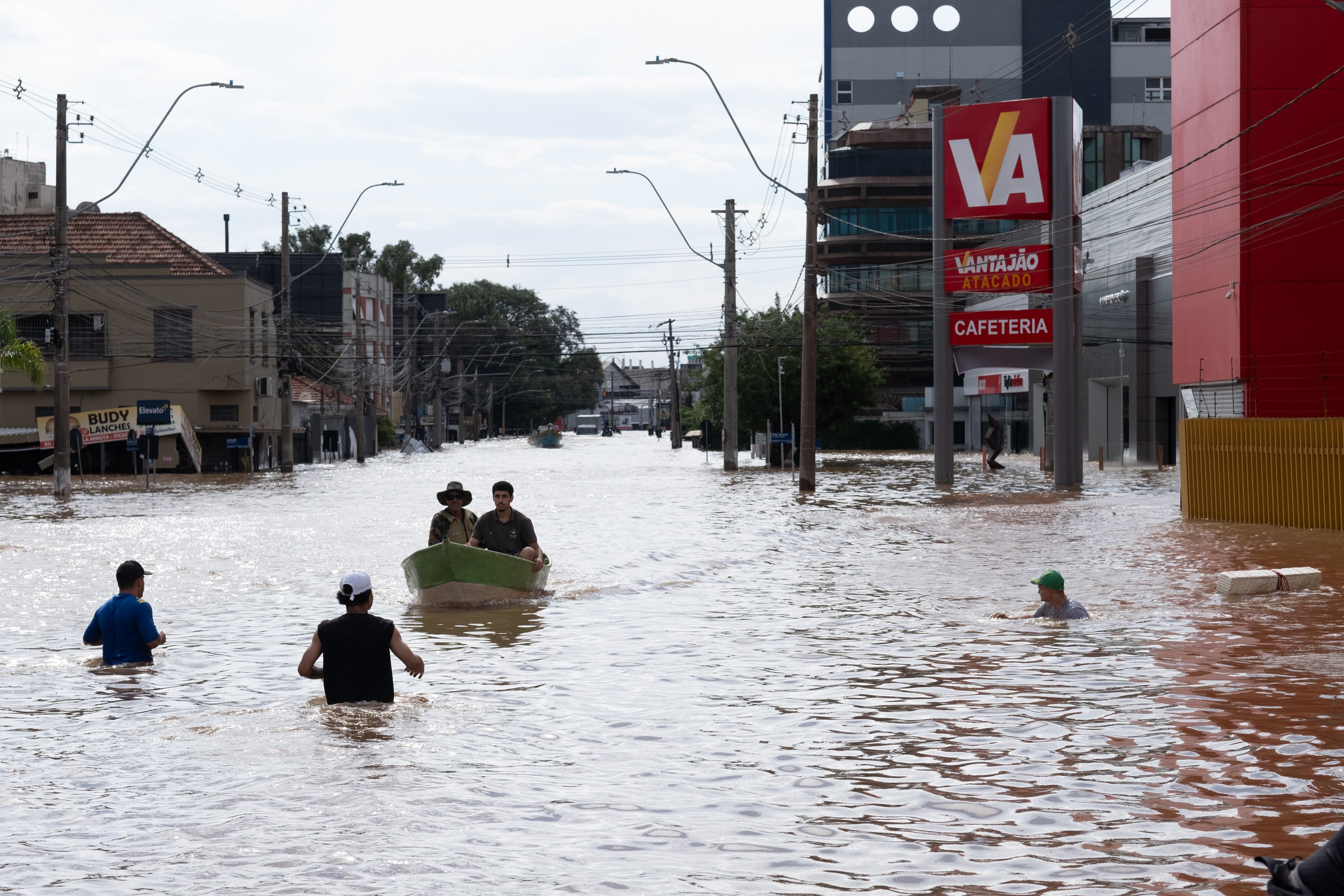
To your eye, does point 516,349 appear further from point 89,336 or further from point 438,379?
point 89,336

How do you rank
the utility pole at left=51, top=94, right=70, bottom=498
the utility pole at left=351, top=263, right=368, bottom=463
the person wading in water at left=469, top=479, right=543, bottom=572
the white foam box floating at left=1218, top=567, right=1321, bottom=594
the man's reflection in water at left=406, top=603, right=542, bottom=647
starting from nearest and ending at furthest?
1. the man's reflection in water at left=406, top=603, right=542, bottom=647
2. the white foam box floating at left=1218, top=567, right=1321, bottom=594
3. the person wading in water at left=469, top=479, right=543, bottom=572
4. the utility pole at left=51, top=94, right=70, bottom=498
5. the utility pole at left=351, top=263, right=368, bottom=463

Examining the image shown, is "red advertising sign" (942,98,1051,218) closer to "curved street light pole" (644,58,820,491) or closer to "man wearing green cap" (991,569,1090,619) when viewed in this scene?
"curved street light pole" (644,58,820,491)

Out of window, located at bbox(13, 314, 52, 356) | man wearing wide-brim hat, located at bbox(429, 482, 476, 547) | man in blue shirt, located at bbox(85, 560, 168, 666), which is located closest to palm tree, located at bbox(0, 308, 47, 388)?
window, located at bbox(13, 314, 52, 356)

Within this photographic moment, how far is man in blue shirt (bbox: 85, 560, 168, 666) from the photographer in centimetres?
1205

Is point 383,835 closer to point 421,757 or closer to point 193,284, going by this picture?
point 421,757

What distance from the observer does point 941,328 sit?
45.3m

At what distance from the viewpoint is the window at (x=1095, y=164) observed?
8838 cm

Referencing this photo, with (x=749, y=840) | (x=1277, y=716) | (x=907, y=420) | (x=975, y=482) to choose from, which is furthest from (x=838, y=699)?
(x=907, y=420)

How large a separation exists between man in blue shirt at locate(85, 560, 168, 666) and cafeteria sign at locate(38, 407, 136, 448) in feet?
159

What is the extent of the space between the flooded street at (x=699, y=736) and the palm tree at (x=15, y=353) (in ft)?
91.5

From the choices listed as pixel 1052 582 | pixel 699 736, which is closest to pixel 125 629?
pixel 699 736

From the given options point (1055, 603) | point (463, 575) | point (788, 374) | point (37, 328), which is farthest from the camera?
point (788, 374)

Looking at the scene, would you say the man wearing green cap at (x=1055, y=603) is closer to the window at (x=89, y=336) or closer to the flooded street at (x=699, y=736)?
the flooded street at (x=699, y=736)

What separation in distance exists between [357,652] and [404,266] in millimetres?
128507
